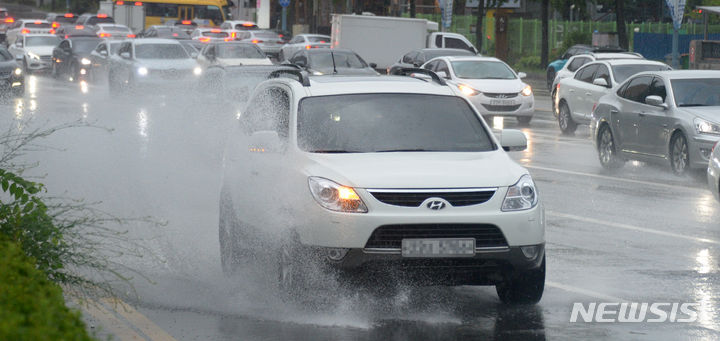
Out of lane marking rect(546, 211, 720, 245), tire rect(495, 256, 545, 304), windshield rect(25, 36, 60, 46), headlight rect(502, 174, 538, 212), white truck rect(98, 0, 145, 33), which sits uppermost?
white truck rect(98, 0, 145, 33)

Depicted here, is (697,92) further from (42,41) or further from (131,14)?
(131,14)

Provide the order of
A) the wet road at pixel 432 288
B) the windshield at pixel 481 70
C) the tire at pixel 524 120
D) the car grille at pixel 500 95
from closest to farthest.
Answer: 1. the wet road at pixel 432 288
2. the car grille at pixel 500 95
3. the tire at pixel 524 120
4. the windshield at pixel 481 70

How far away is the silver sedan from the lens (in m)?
15.4

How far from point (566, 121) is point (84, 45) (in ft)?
77.9

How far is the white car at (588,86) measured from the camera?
22594 mm

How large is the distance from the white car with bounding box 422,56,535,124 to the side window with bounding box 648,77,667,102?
8.71 m

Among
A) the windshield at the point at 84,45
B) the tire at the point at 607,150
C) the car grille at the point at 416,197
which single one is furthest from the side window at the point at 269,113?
the windshield at the point at 84,45

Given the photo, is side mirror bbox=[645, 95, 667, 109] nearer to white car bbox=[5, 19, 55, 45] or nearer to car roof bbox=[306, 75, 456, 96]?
car roof bbox=[306, 75, 456, 96]

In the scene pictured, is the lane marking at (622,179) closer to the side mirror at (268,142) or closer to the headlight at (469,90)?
the side mirror at (268,142)

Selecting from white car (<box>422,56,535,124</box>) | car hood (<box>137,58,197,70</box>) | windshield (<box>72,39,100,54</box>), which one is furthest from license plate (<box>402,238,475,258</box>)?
windshield (<box>72,39,100,54</box>)

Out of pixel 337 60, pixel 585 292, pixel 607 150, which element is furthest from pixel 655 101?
pixel 337 60

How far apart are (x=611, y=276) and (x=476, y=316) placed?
175cm

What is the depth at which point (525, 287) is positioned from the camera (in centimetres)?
798

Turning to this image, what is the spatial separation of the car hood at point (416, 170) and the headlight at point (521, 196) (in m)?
0.04
